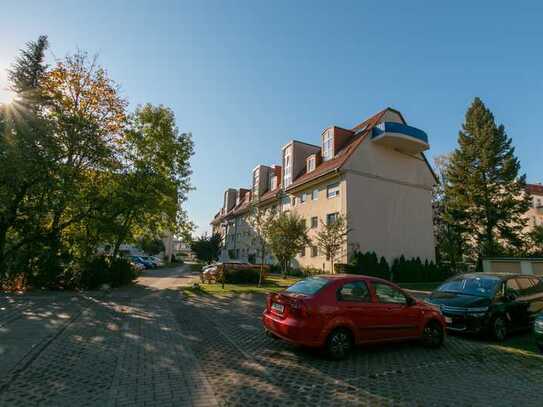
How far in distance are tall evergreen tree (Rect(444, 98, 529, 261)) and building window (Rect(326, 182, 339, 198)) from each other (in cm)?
1464

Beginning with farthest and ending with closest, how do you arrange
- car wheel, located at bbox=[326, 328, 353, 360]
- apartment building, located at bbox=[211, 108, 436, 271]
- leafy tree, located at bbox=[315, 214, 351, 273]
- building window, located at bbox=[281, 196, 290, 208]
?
building window, located at bbox=[281, 196, 290, 208]
apartment building, located at bbox=[211, 108, 436, 271]
leafy tree, located at bbox=[315, 214, 351, 273]
car wheel, located at bbox=[326, 328, 353, 360]

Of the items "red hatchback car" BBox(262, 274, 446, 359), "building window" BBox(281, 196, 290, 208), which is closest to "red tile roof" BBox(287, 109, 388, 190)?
"building window" BBox(281, 196, 290, 208)

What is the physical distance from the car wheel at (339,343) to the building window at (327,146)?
2360 centimetres

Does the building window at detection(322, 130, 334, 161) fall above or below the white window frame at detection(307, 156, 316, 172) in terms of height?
above

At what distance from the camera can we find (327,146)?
2964cm

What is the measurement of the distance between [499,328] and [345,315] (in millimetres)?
5375

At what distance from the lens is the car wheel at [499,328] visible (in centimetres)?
841

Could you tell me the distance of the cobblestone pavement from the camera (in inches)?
176

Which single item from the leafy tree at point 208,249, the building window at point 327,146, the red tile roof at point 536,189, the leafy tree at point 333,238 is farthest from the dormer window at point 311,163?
the red tile roof at point 536,189

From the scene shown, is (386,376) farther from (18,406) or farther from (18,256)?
(18,256)

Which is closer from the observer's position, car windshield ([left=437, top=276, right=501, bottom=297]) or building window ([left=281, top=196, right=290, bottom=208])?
car windshield ([left=437, top=276, right=501, bottom=297])

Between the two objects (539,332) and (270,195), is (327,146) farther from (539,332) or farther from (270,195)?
(539,332)

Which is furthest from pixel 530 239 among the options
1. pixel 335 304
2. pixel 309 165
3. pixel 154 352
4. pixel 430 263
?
pixel 154 352

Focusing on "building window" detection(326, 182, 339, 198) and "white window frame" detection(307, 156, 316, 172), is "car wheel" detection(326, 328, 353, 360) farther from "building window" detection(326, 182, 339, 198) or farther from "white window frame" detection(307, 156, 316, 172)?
"white window frame" detection(307, 156, 316, 172)
